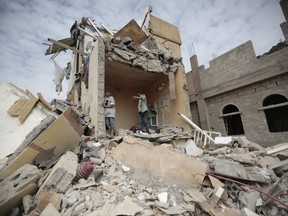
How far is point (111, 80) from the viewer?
824 cm

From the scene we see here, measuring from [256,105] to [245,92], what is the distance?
88cm

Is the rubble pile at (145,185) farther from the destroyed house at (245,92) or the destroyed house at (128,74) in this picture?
the destroyed house at (245,92)

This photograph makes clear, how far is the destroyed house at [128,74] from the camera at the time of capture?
212 inches

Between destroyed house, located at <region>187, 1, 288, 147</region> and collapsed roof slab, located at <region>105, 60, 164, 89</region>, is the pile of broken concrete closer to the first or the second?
collapsed roof slab, located at <region>105, 60, 164, 89</region>

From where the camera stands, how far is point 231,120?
989cm

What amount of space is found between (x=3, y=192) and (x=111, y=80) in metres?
6.78

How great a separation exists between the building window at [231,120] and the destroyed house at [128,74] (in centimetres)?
363

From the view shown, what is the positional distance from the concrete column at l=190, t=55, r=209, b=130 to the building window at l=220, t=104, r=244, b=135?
1105mm

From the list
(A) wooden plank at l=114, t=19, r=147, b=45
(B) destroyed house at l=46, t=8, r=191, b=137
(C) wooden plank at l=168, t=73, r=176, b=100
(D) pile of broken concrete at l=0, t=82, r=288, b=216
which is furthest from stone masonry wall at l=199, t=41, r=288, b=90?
(D) pile of broken concrete at l=0, t=82, r=288, b=216

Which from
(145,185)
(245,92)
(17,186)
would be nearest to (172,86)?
(245,92)

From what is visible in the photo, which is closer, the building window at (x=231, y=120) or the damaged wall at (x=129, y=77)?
the damaged wall at (x=129, y=77)

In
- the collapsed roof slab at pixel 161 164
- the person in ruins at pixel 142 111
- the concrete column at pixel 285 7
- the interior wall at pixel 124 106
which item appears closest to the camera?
the collapsed roof slab at pixel 161 164

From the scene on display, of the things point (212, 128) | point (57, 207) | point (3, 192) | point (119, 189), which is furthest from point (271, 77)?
point (3, 192)

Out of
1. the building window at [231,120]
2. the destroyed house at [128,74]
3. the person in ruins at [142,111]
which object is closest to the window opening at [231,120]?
the building window at [231,120]
